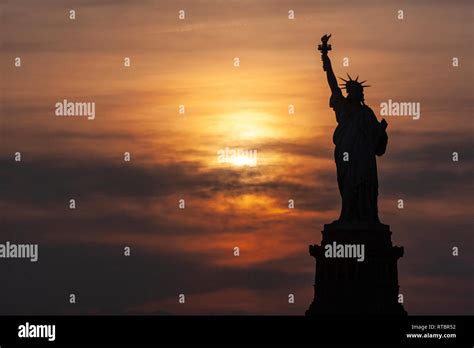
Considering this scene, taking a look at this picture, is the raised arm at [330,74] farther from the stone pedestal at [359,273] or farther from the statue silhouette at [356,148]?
the stone pedestal at [359,273]

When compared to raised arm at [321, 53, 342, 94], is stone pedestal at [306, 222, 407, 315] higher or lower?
lower

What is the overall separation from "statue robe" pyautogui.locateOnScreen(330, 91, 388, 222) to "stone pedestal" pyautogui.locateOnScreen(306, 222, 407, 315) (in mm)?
567

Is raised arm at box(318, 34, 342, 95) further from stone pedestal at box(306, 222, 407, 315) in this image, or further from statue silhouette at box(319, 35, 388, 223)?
stone pedestal at box(306, 222, 407, 315)

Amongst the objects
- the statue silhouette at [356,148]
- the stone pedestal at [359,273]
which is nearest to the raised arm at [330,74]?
the statue silhouette at [356,148]

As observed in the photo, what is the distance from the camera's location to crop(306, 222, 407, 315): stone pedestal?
3334 inches

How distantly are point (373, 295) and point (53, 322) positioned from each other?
1106 centimetres

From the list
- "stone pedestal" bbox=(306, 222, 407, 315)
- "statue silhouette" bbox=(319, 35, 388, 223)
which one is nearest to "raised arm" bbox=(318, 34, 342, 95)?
"statue silhouette" bbox=(319, 35, 388, 223)

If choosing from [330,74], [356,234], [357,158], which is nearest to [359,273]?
[356,234]

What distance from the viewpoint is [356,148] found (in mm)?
85312

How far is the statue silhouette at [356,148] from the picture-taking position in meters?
85.2

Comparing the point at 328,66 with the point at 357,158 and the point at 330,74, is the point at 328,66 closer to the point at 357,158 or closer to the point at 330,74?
the point at 330,74

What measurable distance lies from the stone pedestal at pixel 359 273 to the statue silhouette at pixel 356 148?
0.54m

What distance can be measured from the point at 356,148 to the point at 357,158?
324mm

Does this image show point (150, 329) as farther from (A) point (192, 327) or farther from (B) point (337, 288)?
(B) point (337, 288)
